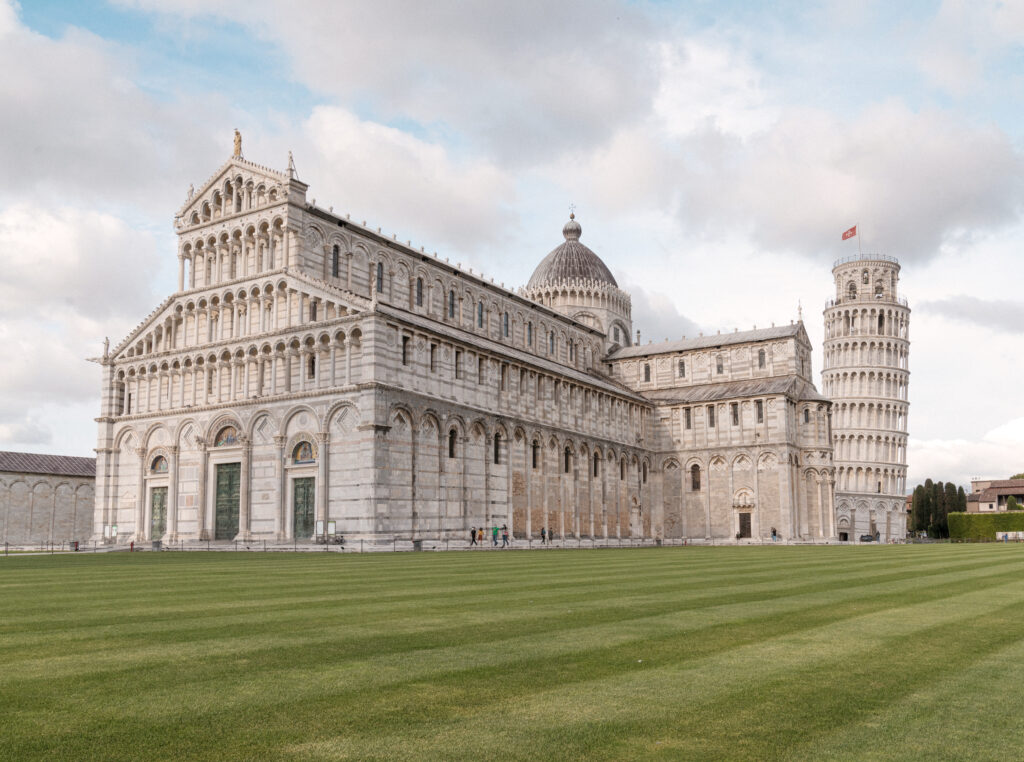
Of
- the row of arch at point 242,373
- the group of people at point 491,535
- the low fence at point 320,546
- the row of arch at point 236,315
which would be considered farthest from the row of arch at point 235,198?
the group of people at point 491,535

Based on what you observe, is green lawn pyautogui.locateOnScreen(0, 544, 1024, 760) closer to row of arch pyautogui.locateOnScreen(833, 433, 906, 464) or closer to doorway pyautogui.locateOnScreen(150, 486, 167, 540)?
doorway pyautogui.locateOnScreen(150, 486, 167, 540)

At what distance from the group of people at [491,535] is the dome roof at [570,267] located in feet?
136

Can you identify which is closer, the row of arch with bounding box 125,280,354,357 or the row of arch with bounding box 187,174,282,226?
the row of arch with bounding box 125,280,354,357

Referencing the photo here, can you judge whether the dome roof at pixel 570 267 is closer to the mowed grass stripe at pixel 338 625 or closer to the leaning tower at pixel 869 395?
the leaning tower at pixel 869 395

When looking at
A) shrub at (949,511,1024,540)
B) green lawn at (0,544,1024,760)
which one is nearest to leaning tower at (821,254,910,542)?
shrub at (949,511,1024,540)

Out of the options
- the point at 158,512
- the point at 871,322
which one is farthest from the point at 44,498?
the point at 871,322

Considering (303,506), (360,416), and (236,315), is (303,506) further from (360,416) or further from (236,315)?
(236,315)

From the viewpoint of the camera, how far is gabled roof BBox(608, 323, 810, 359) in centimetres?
8269

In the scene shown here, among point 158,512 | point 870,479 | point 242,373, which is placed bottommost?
point 158,512

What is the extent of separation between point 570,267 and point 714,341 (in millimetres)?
17662

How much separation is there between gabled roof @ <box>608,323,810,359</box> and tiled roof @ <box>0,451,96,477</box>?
1898 inches

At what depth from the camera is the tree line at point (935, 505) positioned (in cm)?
11556

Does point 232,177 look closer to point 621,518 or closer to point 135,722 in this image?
point 621,518

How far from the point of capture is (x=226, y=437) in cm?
5531
